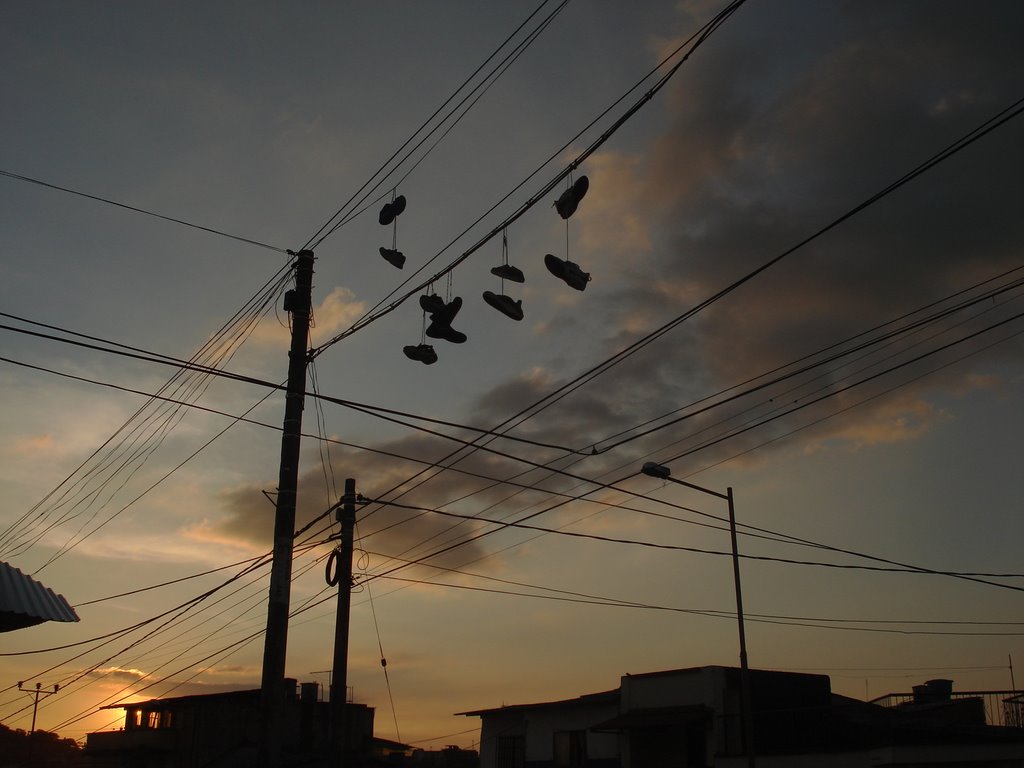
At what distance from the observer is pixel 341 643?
19.5 metres

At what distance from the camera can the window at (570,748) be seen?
30.4 meters

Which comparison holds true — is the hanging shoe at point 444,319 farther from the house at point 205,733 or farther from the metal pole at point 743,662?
the house at point 205,733

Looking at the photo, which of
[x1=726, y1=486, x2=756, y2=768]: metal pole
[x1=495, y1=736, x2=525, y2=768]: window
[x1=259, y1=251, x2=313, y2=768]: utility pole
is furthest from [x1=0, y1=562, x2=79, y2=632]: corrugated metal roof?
[x1=495, y1=736, x2=525, y2=768]: window

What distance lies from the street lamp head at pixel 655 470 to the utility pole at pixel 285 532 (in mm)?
8875

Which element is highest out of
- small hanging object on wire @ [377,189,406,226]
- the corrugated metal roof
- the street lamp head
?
small hanging object on wire @ [377,189,406,226]

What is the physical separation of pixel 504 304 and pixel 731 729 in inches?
719

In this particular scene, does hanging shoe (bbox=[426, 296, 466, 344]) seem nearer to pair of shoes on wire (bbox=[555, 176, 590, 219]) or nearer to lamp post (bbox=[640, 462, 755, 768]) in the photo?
pair of shoes on wire (bbox=[555, 176, 590, 219])

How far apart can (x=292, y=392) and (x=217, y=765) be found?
36485 mm

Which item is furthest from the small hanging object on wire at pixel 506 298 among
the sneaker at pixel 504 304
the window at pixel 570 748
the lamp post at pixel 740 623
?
the window at pixel 570 748

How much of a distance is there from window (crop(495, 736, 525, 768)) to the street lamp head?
15.8 meters

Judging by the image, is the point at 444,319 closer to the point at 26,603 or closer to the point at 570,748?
the point at 26,603

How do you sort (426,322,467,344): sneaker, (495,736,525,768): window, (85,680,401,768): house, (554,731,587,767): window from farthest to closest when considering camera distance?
(85,680,401,768): house, (495,736,525,768): window, (554,731,587,767): window, (426,322,467,344): sneaker

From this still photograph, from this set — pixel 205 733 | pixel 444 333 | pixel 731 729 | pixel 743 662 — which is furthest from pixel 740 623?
pixel 205 733

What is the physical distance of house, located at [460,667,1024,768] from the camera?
22938 millimetres
